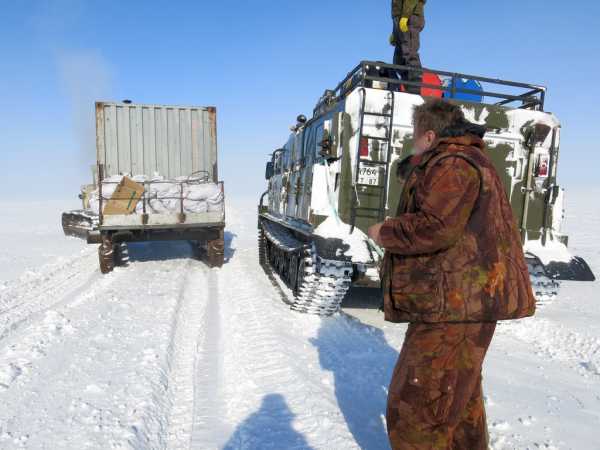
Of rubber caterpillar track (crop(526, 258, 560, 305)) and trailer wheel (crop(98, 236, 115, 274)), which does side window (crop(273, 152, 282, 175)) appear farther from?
rubber caterpillar track (crop(526, 258, 560, 305))

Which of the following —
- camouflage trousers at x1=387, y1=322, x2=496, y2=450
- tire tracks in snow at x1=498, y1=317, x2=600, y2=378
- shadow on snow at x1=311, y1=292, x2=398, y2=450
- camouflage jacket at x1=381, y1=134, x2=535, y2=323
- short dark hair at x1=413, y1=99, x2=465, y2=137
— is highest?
short dark hair at x1=413, y1=99, x2=465, y2=137

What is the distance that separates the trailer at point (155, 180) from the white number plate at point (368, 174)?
14.9 feet

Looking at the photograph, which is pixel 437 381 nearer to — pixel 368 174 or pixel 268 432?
pixel 268 432

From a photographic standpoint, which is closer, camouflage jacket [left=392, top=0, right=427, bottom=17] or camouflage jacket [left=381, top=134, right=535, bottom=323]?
camouflage jacket [left=381, top=134, right=535, bottom=323]

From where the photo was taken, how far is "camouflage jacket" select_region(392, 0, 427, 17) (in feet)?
20.6

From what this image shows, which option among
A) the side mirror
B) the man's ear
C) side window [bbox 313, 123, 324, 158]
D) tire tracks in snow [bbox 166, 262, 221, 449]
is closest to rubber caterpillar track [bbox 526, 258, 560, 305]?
side window [bbox 313, 123, 324, 158]

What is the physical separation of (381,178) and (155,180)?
5.90m

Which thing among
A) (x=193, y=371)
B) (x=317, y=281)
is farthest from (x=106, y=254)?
(x=193, y=371)

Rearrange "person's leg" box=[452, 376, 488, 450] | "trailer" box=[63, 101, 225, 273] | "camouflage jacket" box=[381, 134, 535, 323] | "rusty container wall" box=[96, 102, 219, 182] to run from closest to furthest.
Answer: "camouflage jacket" box=[381, 134, 535, 323] → "person's leg" box=[452, 376, 488, 450] → "trailer" box=[63, 101, 225, 273] → "rusty container wall" box=[96, 102, 219, 182]

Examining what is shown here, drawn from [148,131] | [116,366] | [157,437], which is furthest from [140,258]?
[157,437]

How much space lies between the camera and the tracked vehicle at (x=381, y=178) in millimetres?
4602

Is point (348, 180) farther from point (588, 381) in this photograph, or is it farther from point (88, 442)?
point (88, 442)

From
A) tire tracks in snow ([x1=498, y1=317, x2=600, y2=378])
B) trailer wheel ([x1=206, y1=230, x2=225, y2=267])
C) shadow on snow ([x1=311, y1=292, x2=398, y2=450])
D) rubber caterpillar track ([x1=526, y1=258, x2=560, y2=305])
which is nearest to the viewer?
shadow on snow ([x1=311, y1=292, x2=398, y2=450])

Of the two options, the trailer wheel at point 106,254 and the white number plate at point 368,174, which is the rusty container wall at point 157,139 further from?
the white number plate at point 368,174
